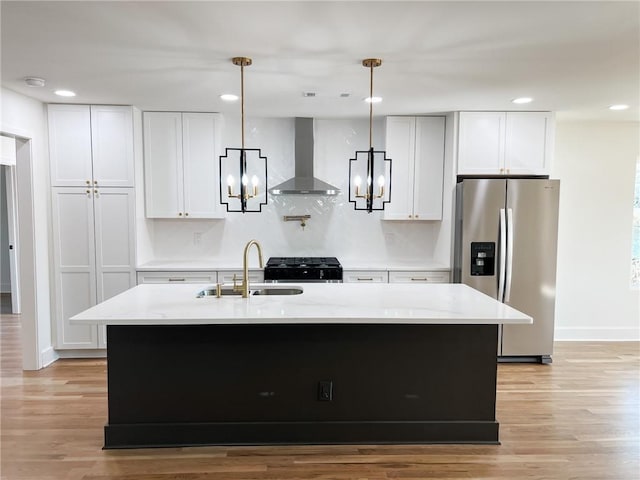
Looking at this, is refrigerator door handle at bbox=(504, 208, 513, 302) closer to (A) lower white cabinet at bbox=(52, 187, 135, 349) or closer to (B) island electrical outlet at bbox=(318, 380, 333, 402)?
(B) island electrical outlet at bbox=(318, 380, 333, 402)

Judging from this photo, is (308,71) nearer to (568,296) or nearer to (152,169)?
(152,169)

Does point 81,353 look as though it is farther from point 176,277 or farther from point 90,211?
point 90,211

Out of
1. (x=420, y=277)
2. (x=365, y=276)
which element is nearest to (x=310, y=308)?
(x=365, y=276)

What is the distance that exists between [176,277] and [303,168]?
171 cm

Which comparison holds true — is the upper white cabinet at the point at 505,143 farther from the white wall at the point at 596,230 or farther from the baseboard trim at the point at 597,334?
the baseboard trim at the point at 597,334

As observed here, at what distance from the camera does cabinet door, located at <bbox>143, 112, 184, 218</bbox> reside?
439 cm

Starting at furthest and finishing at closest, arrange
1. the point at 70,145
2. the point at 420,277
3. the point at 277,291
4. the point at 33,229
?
the point at 420,277 < the point at 70,145 < the point at 33,229 < the point at 277,291

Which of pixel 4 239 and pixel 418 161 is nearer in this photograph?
pixel 418 161

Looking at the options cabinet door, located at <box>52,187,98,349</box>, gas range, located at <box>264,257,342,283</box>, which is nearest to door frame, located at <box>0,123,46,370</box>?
cabinet door, located at <box>52,187,98,349</box>

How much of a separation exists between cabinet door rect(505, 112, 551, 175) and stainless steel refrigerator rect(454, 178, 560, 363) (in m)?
0.34

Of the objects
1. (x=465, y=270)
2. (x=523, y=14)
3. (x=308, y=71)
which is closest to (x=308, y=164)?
(x=308, y=71)

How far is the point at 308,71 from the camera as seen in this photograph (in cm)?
301

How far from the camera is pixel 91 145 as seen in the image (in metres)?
4.12

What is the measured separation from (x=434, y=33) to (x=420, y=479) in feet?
8.04
